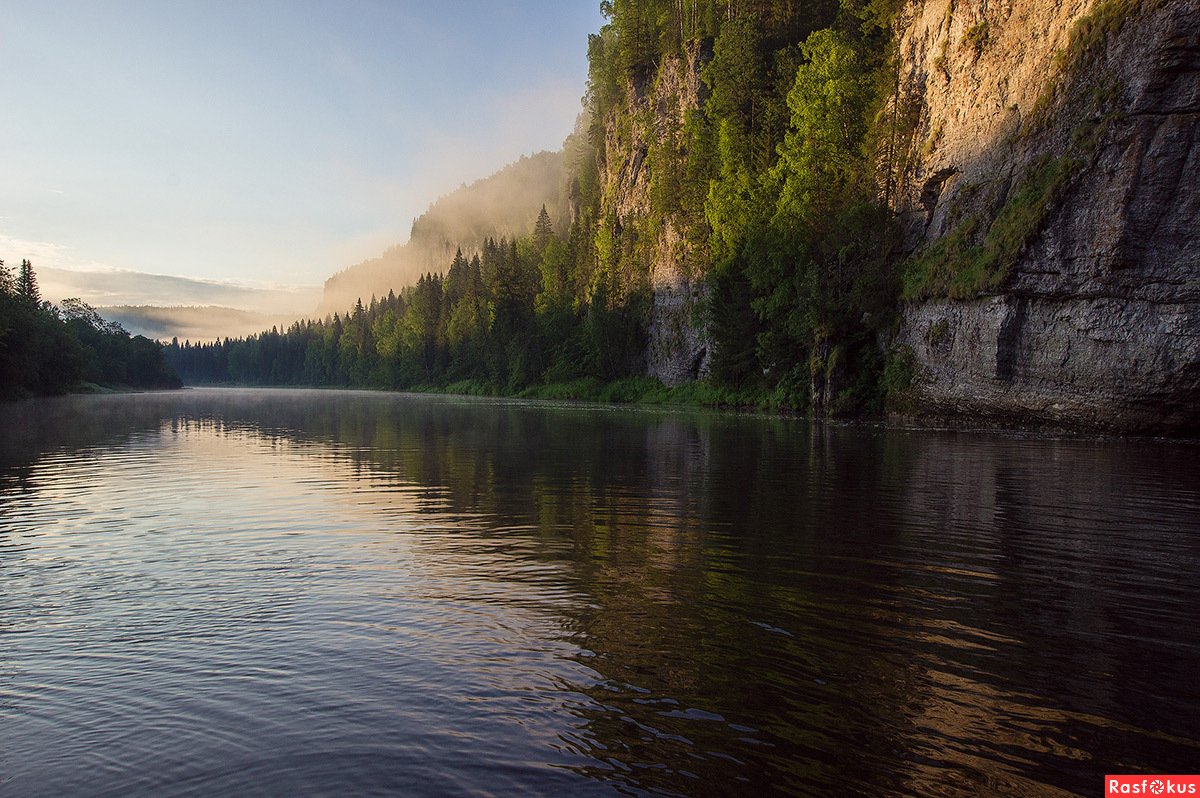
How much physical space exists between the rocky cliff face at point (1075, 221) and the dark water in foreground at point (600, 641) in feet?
54.5

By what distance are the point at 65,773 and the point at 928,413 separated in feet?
141

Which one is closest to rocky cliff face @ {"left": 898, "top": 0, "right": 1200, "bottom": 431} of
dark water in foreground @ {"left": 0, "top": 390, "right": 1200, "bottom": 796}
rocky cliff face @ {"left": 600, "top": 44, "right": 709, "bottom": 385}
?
dark water in foreground @ {"left": 0, "top": 390, "right": 1200, "bottom": 796}

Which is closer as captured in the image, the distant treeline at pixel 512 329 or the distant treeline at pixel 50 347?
the distant treeline at pixel 50 347

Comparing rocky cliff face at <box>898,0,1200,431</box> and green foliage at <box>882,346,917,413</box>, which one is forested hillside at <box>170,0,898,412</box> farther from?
rocky cliff face at <box>898,0,1200,431</box>

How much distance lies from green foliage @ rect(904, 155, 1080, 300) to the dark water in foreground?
2089 cm

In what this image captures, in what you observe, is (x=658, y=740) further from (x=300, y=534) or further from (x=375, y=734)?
(x=300, y=534)

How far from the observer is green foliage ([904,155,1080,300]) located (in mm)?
34219

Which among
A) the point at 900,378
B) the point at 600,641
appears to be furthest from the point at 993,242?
the point at 600,641

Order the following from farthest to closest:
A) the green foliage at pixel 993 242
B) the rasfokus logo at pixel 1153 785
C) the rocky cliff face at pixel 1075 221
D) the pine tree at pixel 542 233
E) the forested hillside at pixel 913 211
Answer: the pine tree at pixel 542 233
the green foliage at pixel 993 242
the forested hillside at pixel 913 211
the rocky cliff face at pixel 1075 221
the rasfokus logo at pixel 1153 785

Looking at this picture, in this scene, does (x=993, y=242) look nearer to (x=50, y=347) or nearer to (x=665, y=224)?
(x=665, y=224)

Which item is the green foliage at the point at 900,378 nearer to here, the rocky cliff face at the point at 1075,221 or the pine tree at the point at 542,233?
the rocky cliff face at the point at 1075,221

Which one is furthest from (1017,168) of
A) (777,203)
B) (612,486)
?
(612,486)

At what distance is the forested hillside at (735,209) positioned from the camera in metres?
52.0

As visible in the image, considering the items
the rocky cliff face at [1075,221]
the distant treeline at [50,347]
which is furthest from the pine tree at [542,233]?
the rocky cliff face at [1075,221]
